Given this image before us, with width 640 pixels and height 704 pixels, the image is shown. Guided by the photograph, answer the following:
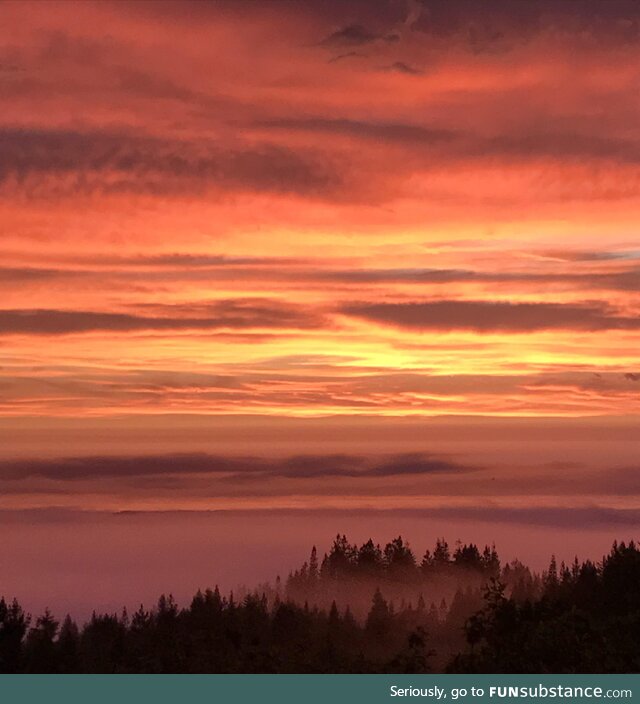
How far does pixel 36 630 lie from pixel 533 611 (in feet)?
232

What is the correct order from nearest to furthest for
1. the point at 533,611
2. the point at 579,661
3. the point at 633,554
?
the point at 579,661 < the point at 533,611 < the point at 633,554

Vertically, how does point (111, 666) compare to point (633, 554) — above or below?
below

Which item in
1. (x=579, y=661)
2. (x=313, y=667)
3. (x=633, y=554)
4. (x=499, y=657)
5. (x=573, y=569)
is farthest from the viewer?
(x=573, y=569)

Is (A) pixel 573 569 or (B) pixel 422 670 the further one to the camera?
(A) pixel 573 569

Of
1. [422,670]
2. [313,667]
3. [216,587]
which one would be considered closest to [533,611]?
[422,670]

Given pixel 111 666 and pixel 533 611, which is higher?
pixel 533 611

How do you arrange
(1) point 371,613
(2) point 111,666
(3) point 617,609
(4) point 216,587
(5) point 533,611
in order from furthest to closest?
(1) point 371,613 → (4) point 216,587 → (2) point 111,666 → (3) point 617,609 → (5) point 533,611

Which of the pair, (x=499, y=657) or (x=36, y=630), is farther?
(x=36, y=630)

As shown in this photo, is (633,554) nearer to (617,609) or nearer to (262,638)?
(617,609)

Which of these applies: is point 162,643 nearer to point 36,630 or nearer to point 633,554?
point 36,630

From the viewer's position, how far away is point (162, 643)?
13550 centimetres

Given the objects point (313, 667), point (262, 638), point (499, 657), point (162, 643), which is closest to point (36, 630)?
point (162, 643)

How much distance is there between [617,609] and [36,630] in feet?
221

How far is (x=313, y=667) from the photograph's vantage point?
331ft
